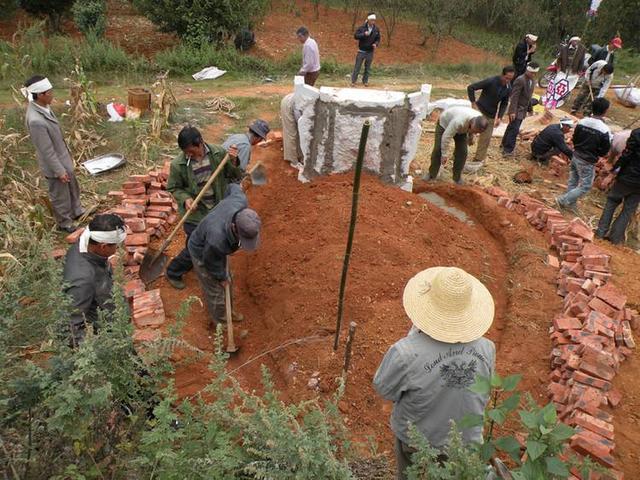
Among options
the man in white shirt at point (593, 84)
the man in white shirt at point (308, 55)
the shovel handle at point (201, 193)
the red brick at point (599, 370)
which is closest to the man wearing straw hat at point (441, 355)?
the red brick at point (599, 370)

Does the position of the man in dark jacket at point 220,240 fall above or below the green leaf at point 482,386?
below

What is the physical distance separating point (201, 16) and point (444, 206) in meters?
9.26

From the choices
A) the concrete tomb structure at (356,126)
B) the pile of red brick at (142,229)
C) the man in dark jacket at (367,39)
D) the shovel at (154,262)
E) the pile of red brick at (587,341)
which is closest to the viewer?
the pile of red brick at (587,341)

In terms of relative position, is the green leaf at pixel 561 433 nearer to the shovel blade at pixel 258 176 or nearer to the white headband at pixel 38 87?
the white headband at pixel 38 87

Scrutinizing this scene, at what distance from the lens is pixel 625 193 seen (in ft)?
19.7

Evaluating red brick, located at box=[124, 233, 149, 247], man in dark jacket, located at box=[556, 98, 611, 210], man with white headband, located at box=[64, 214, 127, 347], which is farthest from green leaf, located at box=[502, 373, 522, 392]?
man in dark jacket, located at box=[556, 98, 611, 210]

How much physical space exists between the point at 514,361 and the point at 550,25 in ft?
55.9

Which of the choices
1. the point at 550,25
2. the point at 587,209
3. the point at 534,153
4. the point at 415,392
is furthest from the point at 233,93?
the point at 550,25

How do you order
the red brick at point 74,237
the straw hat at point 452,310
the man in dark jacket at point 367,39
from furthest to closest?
the man in dark jacket at point 367,39 → the red brick at point 74,237 → the straw hat at point 452,310

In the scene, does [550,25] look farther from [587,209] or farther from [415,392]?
[415,392]

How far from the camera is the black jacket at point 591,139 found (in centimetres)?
625

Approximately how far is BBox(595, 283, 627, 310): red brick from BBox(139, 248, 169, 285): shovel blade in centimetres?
429

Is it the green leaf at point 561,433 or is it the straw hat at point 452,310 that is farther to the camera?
the straw hat at point 452,310

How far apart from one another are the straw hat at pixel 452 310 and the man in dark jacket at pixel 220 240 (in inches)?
63.4
